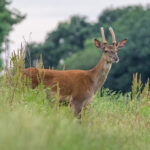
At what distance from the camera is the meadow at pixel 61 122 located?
537 centimetres

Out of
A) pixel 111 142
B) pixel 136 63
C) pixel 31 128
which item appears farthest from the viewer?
pixel 136 63

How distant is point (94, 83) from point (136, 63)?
41.3 meters

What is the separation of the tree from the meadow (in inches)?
1185

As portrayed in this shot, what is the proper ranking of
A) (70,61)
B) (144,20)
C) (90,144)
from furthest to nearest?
(70,61)
(144,20)
(90,144)

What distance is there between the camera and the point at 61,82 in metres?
10.7

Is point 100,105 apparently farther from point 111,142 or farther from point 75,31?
point 75,31

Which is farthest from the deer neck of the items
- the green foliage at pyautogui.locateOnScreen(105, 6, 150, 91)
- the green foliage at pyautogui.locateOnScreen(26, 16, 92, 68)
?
the green foliage at pyautogui.locateOnScreen(26, 16, 92, 68)

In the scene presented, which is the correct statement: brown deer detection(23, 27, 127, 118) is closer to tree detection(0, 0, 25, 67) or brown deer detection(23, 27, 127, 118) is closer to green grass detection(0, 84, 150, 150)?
green grass detection(0, 84, 150, 150)

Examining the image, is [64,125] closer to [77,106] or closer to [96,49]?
[77,106]

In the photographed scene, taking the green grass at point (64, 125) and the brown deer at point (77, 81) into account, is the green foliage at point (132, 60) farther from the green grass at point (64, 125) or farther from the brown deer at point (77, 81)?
the green grass at point (64, 125)

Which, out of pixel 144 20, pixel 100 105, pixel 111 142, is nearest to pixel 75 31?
pixel 144 20

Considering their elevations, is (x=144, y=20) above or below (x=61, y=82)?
above

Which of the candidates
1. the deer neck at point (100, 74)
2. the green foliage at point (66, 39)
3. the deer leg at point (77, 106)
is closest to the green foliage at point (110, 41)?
the green foliage at point (66, 39)

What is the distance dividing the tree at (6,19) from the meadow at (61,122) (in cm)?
3010
